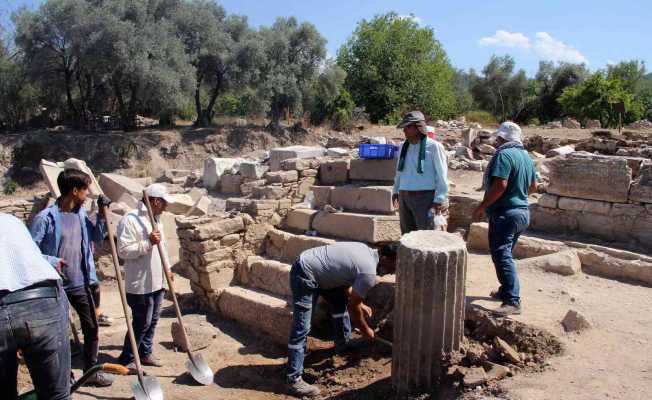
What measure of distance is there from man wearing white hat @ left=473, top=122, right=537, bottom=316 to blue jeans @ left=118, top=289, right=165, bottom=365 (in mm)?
2976

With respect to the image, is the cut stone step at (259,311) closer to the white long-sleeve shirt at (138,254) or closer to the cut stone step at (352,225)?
the cut stone step at (352,225)

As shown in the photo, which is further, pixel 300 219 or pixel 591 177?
pixel 300 219

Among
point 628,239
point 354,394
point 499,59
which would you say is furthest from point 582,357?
point 499,59

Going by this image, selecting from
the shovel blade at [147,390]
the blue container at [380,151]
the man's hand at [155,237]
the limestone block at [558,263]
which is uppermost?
the blue container at [380,151]

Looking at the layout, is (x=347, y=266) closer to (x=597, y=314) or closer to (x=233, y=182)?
(x=597, y=314)

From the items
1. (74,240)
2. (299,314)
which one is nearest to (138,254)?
(74,240)

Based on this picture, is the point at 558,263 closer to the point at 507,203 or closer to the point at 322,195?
the point at 507,203

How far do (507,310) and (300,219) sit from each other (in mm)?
3469

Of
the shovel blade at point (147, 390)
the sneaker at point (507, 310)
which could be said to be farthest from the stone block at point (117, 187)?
the sneaker at point (507, 310)

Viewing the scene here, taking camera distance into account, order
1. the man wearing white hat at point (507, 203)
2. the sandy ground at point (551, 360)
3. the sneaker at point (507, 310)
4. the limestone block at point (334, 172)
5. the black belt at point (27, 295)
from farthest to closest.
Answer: the limestone block at point (334, 172) → the sneaker at point (507, 310) → the man wearing white hat at point (507, 203) → the sandy ground at point (551, 360) → the black belt at point (27, 295)

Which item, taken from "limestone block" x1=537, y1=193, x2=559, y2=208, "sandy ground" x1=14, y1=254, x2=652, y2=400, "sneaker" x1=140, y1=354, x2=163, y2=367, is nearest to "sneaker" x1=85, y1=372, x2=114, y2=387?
"sandy ground" x1=14, y1=254, x2=652, y2=400

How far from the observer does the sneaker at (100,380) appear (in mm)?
4430

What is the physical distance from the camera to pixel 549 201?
6.81 m

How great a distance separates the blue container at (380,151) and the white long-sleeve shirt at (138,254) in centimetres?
343
